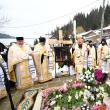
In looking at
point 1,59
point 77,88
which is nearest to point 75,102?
point 77,88

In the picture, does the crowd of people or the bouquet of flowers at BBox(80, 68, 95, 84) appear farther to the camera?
the crowd of people

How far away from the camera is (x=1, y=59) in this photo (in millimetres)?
11078

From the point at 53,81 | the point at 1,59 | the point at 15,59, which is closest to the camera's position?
the point at 1,59

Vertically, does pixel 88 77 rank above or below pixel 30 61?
below

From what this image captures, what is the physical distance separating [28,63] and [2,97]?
2238 mm

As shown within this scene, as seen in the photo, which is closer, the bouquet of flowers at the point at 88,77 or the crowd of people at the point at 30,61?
the bouquet of flowers at the point at 88,77

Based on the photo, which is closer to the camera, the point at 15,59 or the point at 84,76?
the point at 84,76

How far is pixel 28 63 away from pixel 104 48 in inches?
211

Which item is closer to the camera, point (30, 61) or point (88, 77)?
point (88, 77)

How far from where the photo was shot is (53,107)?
7.36m

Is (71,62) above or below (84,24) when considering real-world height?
below

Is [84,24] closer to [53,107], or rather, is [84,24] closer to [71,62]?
[71,62]

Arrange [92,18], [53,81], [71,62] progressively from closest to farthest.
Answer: [53,81] < [71,62] < [92,18]

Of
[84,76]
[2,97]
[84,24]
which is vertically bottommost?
[2,97]
